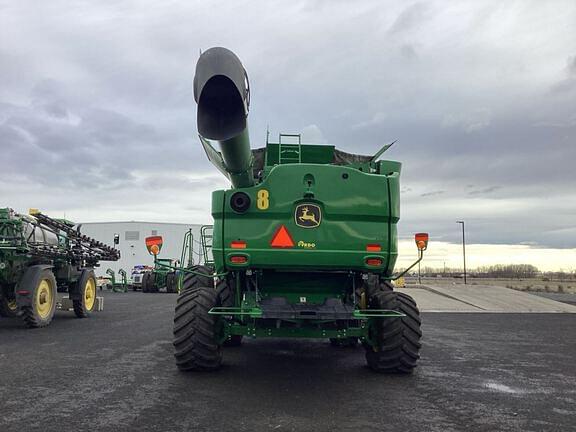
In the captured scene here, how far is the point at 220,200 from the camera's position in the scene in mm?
6191

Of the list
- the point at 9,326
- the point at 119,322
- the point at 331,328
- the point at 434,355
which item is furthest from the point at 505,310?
the point at 9,326

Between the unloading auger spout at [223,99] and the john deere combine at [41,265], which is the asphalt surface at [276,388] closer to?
the john deere combine at [41,265]

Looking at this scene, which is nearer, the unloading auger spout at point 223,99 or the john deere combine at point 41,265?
the unloading auger spout at point 223,99

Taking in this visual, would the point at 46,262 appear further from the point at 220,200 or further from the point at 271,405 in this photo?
the point at 271,405

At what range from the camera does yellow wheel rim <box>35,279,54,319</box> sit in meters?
11.5

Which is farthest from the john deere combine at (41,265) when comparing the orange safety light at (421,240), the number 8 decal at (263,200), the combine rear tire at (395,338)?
the orange safety light at (421,240)

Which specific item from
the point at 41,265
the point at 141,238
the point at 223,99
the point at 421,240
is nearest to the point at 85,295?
the point at 41,265

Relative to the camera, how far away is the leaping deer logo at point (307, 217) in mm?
6117

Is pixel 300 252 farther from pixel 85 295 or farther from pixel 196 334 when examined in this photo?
pixel 85 295

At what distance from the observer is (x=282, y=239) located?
609 centimetres

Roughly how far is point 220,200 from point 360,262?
1920 mm

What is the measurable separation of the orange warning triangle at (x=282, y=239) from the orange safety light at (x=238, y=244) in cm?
35

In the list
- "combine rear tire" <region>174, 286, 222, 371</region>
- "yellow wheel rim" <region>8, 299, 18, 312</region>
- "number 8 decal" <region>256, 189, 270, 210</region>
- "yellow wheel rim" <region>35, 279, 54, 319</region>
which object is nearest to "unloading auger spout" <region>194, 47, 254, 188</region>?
"number 8 decal" <region>256, 189, 270, 210</region>

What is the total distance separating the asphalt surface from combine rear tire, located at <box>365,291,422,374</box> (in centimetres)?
21
